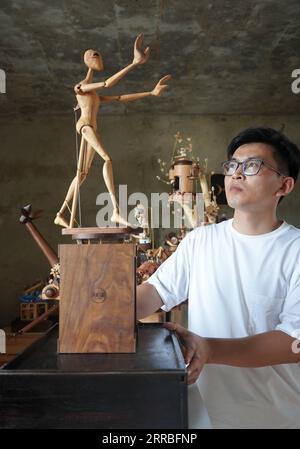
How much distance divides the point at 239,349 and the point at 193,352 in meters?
0.17

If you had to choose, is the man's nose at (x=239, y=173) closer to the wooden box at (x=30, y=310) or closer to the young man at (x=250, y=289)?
the young man at (x=250, y=289)

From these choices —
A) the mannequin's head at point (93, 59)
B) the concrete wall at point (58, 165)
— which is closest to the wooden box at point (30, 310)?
the concrete wall at point (58, 165)

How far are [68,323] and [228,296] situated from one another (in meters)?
0.58

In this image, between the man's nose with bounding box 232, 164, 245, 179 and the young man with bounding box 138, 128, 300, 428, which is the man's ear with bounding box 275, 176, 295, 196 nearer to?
the young man with bounding box 138, 128, 300, 428

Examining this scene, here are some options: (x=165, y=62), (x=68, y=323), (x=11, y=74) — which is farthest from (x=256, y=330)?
(x=11, y=74)

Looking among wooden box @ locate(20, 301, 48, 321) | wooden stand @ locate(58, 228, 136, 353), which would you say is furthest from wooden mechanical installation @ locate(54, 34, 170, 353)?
wooden box @ locate(20, 301, 48, 321)

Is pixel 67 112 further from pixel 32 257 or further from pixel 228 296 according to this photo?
pixel 228 296

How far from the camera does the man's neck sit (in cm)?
141

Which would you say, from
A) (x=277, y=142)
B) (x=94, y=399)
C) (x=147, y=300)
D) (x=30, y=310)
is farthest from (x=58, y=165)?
(x=94, y=399)

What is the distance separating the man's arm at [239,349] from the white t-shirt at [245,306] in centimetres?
5

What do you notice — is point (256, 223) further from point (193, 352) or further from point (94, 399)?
point (94, 399)

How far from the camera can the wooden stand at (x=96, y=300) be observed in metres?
1.00

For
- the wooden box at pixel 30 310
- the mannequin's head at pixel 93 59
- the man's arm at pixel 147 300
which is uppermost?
the mannequin's head at pixel 93 59

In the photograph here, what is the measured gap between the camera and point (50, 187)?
6.96 meters
